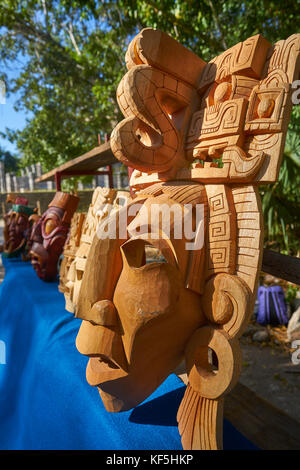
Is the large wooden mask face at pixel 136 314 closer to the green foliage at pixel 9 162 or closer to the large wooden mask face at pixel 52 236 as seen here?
the large wooden mask face at pixel 52 236

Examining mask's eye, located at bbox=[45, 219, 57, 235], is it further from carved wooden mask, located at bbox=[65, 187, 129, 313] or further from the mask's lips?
the mask's lips

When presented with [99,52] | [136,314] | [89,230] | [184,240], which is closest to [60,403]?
[136,314]

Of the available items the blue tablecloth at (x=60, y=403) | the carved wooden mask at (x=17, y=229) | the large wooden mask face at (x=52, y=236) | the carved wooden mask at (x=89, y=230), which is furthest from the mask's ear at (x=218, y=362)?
the carved wooden mask at (x=17, y=229)

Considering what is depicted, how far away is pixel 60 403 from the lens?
52.4 inches

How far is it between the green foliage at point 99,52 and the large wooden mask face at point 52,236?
2.30 metres

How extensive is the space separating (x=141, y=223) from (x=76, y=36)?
22.7ft

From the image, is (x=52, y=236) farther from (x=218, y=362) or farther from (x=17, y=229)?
(x=218, y=362)

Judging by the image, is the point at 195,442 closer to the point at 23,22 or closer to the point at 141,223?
the point at 141,223

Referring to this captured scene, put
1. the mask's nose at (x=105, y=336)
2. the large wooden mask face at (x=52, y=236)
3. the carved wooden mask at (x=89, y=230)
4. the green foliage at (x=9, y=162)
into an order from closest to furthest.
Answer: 1. the mask's nose at (x=105, y=336)
2. the carved wooden mask at (x=89, y=230)
3. the large wooden mask face at (x=52, y=236)
4. the green foliage at (x=9, y=162)

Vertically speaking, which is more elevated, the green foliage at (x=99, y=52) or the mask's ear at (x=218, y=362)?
the green foliage at (x=99, y=52)

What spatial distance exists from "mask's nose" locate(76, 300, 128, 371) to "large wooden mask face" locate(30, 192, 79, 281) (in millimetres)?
2007

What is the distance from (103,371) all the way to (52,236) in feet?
6.77

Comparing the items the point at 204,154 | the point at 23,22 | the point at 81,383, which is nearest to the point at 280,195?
the point at 204,154

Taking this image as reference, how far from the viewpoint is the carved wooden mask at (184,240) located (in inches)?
35.6
